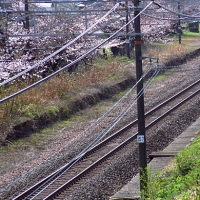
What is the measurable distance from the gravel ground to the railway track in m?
0.32

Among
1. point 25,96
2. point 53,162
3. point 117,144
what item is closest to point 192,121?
point 117,144

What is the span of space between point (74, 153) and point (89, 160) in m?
0.78

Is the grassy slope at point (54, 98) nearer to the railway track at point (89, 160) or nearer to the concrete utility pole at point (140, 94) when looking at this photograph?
the concrete utility pole at point (140, 94)

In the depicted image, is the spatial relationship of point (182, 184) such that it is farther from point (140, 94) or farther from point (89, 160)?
point (89, 160)

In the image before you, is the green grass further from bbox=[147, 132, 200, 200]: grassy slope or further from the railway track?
bbox=[147, 132, 200, 200]: grassy slope

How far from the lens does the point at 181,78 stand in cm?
2720

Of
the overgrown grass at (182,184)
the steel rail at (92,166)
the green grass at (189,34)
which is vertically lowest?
the green grass at (189,34)

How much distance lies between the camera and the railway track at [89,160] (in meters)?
10.4

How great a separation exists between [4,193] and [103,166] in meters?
2.69

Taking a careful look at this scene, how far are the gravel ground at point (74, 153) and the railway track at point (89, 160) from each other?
0.32 m

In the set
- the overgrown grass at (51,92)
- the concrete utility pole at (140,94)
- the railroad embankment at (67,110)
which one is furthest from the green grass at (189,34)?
the concrete utility pole at (140,94)

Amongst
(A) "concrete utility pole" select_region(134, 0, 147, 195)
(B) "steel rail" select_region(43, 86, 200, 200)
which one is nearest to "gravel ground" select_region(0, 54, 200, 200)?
(B) "steel rail" select_region(43, 86, 200, 200)

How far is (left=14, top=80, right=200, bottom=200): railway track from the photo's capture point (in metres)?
10.4

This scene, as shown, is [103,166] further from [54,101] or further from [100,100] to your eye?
[100,100]
